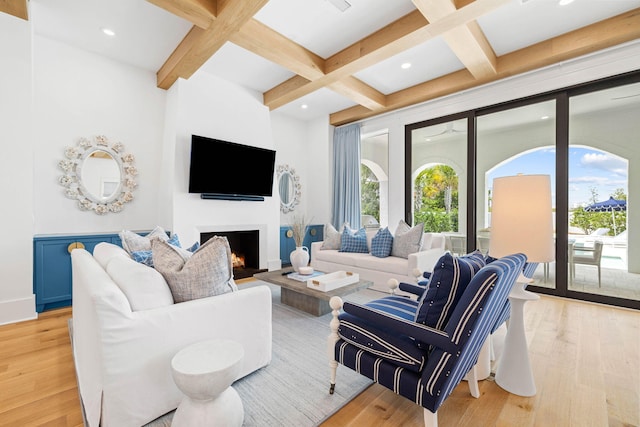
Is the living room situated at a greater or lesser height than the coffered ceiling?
lesser

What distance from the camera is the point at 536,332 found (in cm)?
250

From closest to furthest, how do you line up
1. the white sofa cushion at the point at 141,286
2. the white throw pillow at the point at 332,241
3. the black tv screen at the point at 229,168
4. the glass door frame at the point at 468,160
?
the white sofa cushion at the point at 141,286 → the black tv screen at the point at 229,168 → the glass door frame at the point at 468,160 → the white throw pillow at the point at 332,241

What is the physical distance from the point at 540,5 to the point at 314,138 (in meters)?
3.97

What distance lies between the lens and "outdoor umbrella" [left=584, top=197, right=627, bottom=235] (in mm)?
3201

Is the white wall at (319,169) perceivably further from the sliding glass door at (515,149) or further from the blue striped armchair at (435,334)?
the blue striped armchair at (435,334)

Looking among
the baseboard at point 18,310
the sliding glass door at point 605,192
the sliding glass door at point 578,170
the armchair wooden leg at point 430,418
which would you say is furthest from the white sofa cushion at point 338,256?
the baseboard at point 18,310

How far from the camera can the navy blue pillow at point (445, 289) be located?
126 cm

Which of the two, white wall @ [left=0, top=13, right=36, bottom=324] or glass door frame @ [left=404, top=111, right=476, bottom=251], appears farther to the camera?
glass door frame @ [left=404, top=111, right=476, bottom=251]

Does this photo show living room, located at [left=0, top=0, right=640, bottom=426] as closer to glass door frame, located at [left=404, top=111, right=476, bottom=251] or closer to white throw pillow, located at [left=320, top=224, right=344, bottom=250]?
glass door frame, located at [left=404, top=111, right=476, bottom=251]

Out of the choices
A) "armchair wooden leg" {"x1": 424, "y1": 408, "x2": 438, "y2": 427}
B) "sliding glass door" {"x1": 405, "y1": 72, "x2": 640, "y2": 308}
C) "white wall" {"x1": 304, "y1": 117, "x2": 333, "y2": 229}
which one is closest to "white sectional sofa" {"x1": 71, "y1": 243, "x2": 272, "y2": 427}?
"armchair wooden leg" {"x1": 424, "y1": 408, "x2": 438, "y2": 427}

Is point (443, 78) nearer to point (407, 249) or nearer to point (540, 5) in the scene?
point (540, 5)

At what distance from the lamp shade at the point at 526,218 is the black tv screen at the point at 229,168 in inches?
139

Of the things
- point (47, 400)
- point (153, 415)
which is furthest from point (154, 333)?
point (47, 400)

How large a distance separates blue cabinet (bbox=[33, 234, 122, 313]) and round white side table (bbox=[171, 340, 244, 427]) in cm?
269
